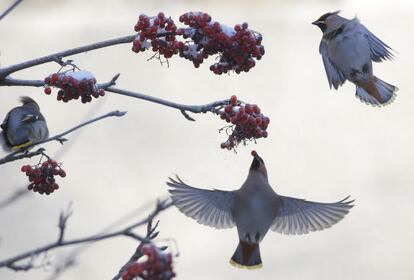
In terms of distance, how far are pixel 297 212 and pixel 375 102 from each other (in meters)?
0.92

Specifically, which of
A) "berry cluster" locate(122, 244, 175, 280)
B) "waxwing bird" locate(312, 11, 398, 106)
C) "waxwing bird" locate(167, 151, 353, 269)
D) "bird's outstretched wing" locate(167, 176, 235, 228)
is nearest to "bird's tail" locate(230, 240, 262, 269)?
"waxwing bird" locate(167, 151, 353, 269)

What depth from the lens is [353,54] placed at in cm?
441

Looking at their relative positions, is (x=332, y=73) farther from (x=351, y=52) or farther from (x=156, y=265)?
(x=156, y=265)

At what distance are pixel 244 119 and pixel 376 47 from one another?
5.50ft

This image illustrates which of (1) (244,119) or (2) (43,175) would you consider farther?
(2) (43,175)

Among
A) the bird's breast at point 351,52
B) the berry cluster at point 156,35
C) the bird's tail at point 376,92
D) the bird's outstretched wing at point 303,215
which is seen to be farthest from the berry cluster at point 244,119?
the bird's tail at point 376,92

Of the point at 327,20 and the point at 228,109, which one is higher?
the point at 327,20

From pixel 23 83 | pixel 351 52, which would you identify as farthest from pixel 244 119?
pixel 351 52

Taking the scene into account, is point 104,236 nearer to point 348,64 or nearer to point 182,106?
point 182,106

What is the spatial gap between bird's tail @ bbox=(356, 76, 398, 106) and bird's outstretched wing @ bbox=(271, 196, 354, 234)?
78 centimetres

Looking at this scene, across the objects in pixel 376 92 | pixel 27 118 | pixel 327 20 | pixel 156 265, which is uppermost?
pixel 327 20

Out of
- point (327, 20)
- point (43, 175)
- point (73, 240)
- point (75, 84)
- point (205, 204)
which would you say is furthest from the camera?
point (327, 20)

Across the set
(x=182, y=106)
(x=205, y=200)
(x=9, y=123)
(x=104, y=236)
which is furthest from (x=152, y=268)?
(x=9, y=123)

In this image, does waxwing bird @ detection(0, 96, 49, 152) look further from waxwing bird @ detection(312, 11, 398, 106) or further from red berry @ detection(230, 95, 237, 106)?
waxwing bird @ detection(312, 11, 398, 106)
